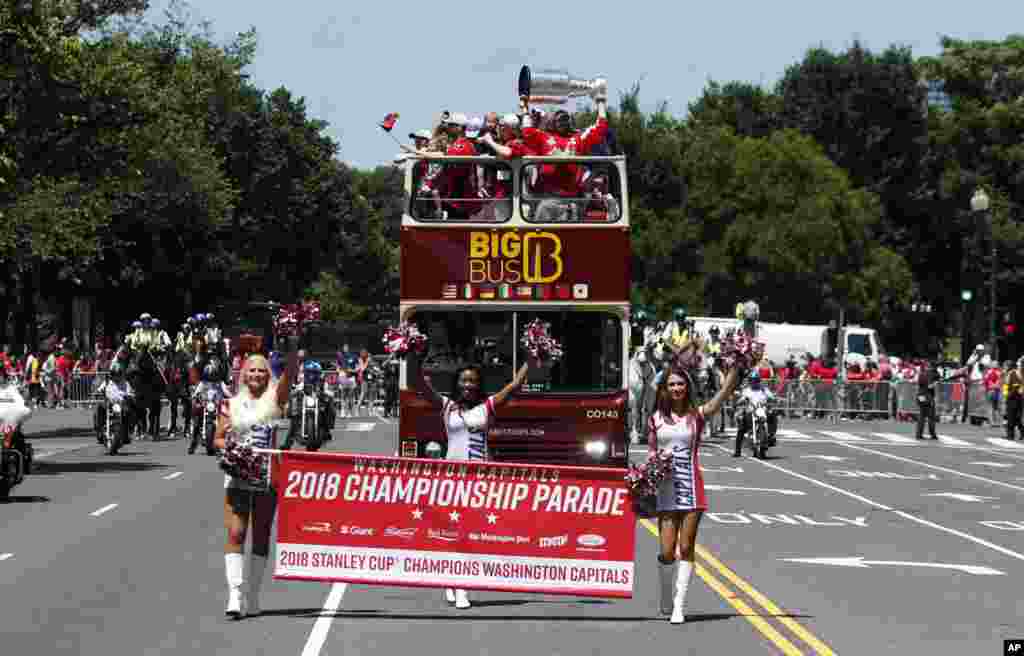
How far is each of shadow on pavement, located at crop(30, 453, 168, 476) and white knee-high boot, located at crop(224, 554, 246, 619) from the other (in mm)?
16518

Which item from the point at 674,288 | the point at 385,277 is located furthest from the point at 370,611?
the point at 385,277

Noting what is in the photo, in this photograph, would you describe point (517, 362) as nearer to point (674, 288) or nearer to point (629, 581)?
point (629, 581)

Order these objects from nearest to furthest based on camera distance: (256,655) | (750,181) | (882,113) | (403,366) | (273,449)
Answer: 1. (256,655)
2. (273,449)
3. (403,366)
4. (750,181)
5. (882,113)

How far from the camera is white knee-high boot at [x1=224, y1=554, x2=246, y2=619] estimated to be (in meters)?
13.4

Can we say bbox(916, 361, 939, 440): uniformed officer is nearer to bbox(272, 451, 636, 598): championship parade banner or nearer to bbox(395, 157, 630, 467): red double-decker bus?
bbox(395, 157, 630, 467): red double-decker bus

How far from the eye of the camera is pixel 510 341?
20.6m

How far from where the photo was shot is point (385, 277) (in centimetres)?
14000

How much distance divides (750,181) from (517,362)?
61.4 meters

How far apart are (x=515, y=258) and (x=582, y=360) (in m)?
1.30

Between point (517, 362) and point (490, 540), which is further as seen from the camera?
point (517, 362)

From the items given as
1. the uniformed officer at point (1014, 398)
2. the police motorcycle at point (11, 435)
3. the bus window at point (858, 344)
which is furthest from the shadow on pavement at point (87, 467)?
the bus window at point (858, 344)

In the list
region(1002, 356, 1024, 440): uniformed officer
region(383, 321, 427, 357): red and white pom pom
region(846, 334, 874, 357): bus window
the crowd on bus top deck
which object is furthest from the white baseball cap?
region(846, 334, 874, 357): bus window

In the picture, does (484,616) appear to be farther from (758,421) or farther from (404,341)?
(758,421)

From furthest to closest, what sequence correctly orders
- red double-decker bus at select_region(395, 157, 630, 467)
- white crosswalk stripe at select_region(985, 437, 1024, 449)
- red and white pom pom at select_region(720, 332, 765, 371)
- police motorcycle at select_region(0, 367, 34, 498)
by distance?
white crosswalk stripe at select_region(985, 437, 1024, 449) → police motorcycle at select_region(0, 367, 34, 498) → red double-decker bus at select_region(395, 157, 630, 467) → red and white pom pom at select_region(720, 332, 765, 371)
